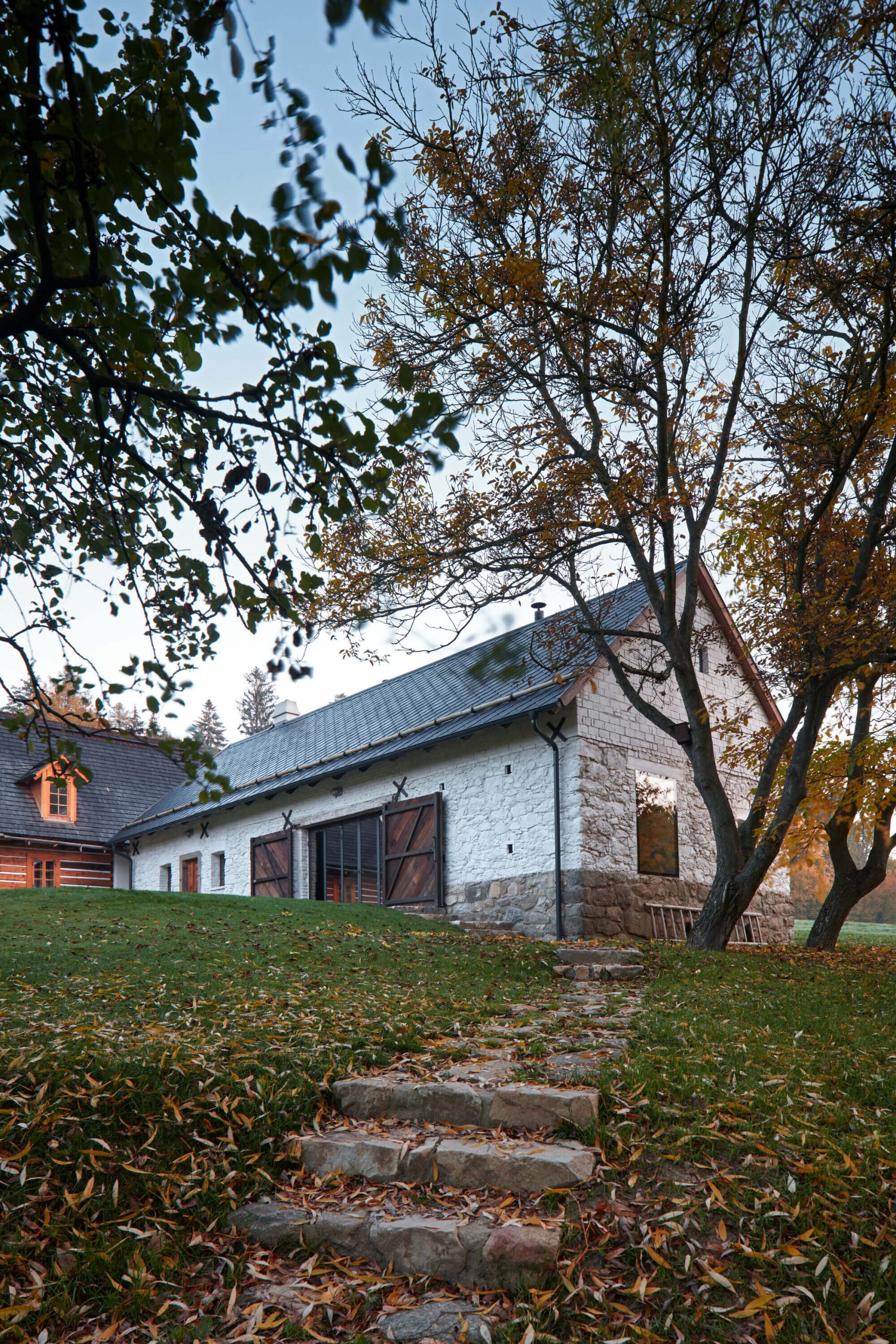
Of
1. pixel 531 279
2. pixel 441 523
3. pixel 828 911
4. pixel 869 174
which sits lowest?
pixel 828 911

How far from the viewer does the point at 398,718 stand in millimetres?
16281

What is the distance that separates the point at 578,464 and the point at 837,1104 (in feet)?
26.4

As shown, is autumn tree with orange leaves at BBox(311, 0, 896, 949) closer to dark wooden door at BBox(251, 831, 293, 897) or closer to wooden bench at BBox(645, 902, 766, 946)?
wooden bench at BBox(645, 902, 766, 946)

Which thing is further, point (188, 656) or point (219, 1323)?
point (188, 656)

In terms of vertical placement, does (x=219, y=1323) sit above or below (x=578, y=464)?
below

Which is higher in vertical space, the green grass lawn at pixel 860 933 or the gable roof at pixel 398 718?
the gable roof at pixel 398 718

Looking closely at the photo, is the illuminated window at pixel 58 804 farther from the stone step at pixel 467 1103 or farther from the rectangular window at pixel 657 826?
the stone step at pixel 467 1103

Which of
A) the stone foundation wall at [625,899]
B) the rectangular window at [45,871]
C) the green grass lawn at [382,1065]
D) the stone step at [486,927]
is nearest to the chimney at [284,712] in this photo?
the rectangular window at [45,871]

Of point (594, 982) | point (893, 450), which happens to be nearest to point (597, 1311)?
point (594, 982)

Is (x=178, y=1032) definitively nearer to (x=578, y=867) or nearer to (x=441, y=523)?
(x=441, y=523)

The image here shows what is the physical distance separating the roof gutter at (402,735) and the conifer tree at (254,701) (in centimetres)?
3183

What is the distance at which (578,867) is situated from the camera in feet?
40.5

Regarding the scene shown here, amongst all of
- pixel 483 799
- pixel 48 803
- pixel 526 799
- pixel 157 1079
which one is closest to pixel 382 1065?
pixel 157 1079

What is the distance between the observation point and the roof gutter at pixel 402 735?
13344mm
